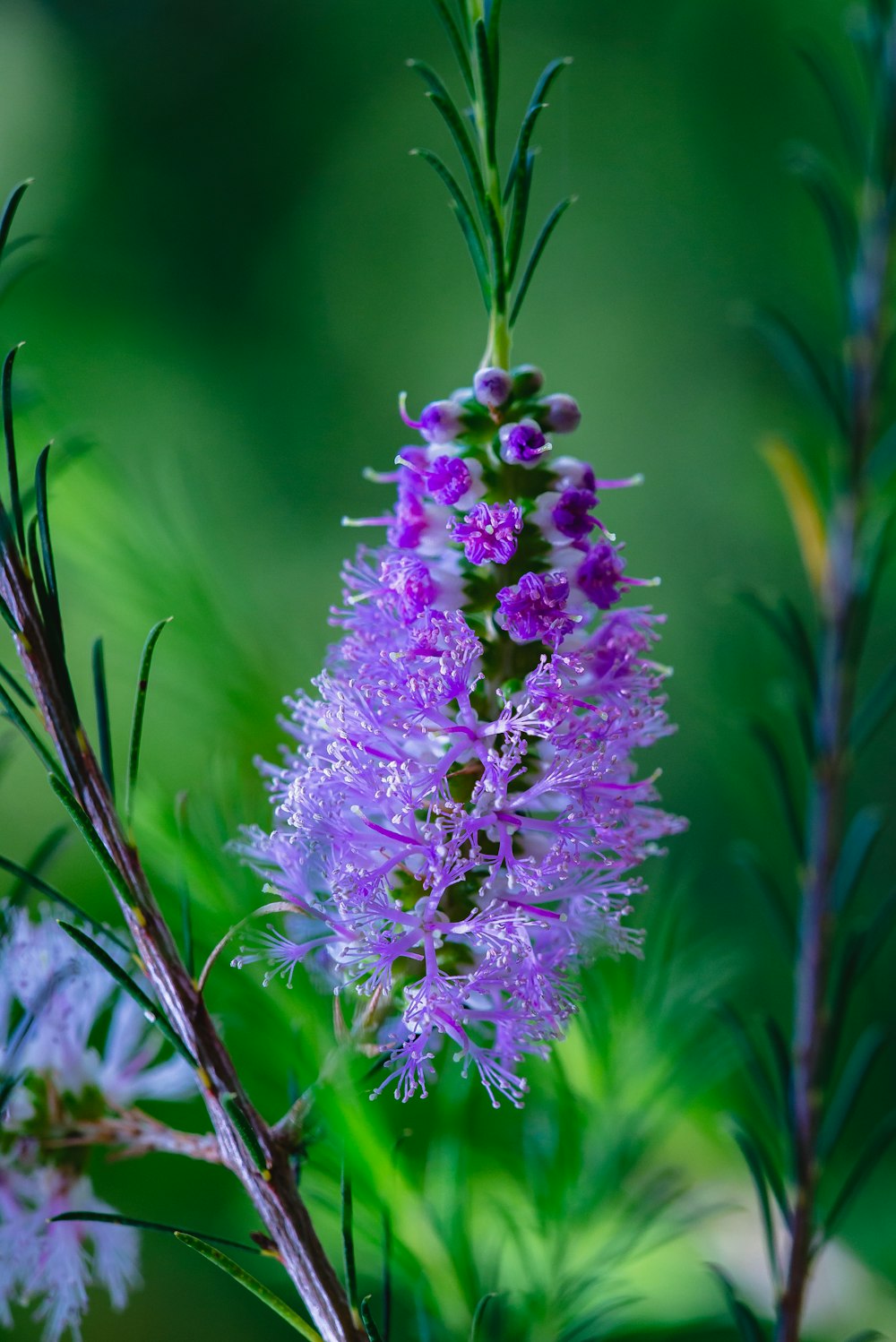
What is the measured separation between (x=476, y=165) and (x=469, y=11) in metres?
0.04

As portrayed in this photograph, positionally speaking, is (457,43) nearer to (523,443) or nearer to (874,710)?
(523,443)

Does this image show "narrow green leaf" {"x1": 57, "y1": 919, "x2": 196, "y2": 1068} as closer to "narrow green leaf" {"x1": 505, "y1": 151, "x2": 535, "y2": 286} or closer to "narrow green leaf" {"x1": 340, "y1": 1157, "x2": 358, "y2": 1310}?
"narrow green leaf" {"x1": 340, "y1": 1157, "x2": 358, "y2": 1310}

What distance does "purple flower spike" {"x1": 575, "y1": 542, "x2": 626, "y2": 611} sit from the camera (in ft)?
0.89

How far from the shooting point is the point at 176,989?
245mm

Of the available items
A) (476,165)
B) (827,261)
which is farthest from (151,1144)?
(827,261)

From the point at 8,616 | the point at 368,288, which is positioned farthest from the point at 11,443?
the point at 368,288

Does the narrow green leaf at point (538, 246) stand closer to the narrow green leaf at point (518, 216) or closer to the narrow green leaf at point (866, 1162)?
the narrow green leaf at point (518, 216)

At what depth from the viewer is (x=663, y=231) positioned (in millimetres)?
1222

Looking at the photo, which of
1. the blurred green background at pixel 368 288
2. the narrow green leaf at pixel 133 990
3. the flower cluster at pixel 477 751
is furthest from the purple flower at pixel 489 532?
the blurred green background at pixel 368 288

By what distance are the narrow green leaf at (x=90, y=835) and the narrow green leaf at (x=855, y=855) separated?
0.21 metres

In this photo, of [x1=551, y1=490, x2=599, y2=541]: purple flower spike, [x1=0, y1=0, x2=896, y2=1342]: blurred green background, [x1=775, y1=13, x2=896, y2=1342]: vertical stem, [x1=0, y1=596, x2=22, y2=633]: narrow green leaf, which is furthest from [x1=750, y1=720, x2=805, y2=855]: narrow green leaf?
[x1=0, y1=0, x2=896, y2=1342]: blurred green background

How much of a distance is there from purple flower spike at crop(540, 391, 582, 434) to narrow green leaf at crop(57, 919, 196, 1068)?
0.52 feet

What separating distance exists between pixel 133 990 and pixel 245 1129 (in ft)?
0.12

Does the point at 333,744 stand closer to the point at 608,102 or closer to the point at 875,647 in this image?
the point at 875,647
